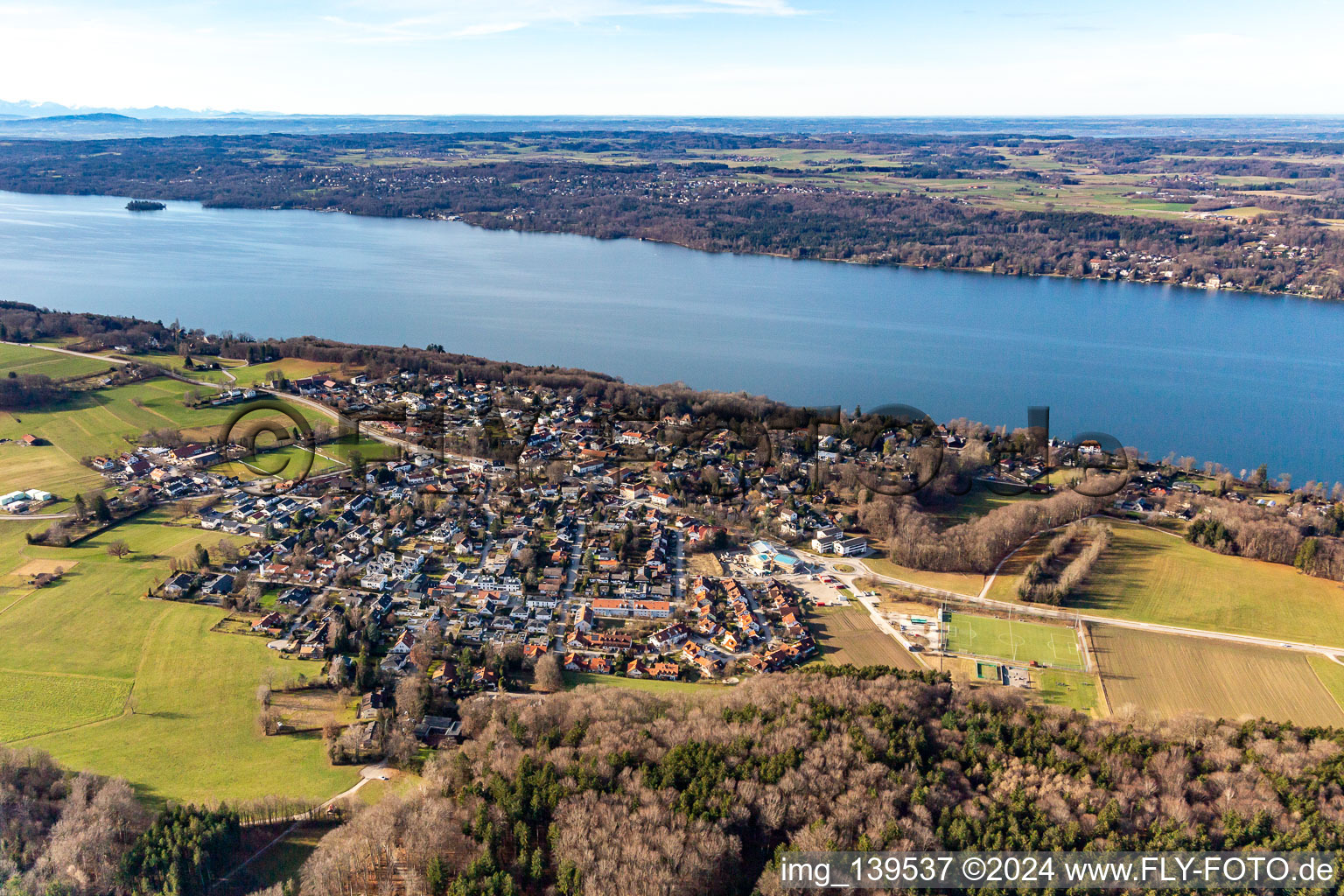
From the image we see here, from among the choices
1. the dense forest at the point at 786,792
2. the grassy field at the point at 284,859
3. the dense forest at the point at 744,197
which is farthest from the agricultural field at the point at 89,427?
the dense forest at the point at 744,197

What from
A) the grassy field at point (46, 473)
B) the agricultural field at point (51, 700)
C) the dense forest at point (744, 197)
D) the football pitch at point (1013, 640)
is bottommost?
the football pitch at point (1013, 640)

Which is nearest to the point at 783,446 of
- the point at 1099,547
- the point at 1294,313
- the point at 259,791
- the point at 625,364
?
the point at 1099,547

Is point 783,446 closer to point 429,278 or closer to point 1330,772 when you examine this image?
point 1330,772

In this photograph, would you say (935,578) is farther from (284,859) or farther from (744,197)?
(744,197)

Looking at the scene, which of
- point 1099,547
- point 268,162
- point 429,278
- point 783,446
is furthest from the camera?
point 268,162

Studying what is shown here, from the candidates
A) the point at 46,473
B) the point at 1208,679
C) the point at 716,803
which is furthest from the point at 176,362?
the point at 1208,679

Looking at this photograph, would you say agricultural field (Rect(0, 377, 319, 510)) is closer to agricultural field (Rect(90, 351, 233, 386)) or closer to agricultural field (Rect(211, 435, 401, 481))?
agricultural field (Rect(90, 351, 233, 386))

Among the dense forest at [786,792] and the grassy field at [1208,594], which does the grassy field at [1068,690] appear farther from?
the grassy field at [1208,594]
